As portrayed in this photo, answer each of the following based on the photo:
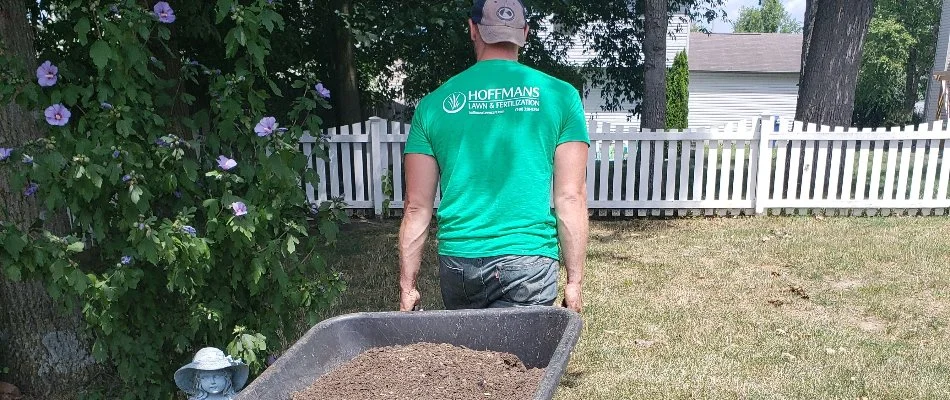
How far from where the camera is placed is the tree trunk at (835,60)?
8367 millimetres

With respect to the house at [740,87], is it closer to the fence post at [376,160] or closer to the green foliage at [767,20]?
the fence post at [376,160]

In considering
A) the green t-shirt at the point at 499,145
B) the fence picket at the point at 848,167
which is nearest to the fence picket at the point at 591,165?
the fence picket at the point at 848,167

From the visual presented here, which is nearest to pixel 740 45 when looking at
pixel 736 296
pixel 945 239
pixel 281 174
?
pixel 945 239

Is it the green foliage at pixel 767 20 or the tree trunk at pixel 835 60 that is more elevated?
the green foliage at pixel 767 20

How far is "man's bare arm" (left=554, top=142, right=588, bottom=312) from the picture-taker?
2154 mm

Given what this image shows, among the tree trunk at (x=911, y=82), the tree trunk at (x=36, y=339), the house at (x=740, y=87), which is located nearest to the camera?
the tree trunk at (x=36, y=339)

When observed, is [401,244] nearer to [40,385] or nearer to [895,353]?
[40,385]

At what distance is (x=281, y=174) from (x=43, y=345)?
1.66 m

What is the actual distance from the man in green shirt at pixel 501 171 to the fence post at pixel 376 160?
19.4 feet

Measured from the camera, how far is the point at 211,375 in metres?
2.51

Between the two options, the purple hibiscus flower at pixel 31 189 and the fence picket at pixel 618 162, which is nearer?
the purple hibiscus flower at pixel 31 189

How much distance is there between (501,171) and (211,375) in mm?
1308

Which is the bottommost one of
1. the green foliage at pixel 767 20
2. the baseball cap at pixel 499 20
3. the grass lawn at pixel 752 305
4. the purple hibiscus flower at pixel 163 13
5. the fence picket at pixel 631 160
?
the grass lawn at pixel 752 305

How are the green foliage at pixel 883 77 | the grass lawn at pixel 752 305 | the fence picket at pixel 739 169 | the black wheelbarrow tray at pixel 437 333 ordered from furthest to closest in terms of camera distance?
the green foliage at pixel 883 77, the fence picket at pixel 739 169, the grass lawn at pixel 752 305, the black wheelbarrow tray at pixel 437 333
